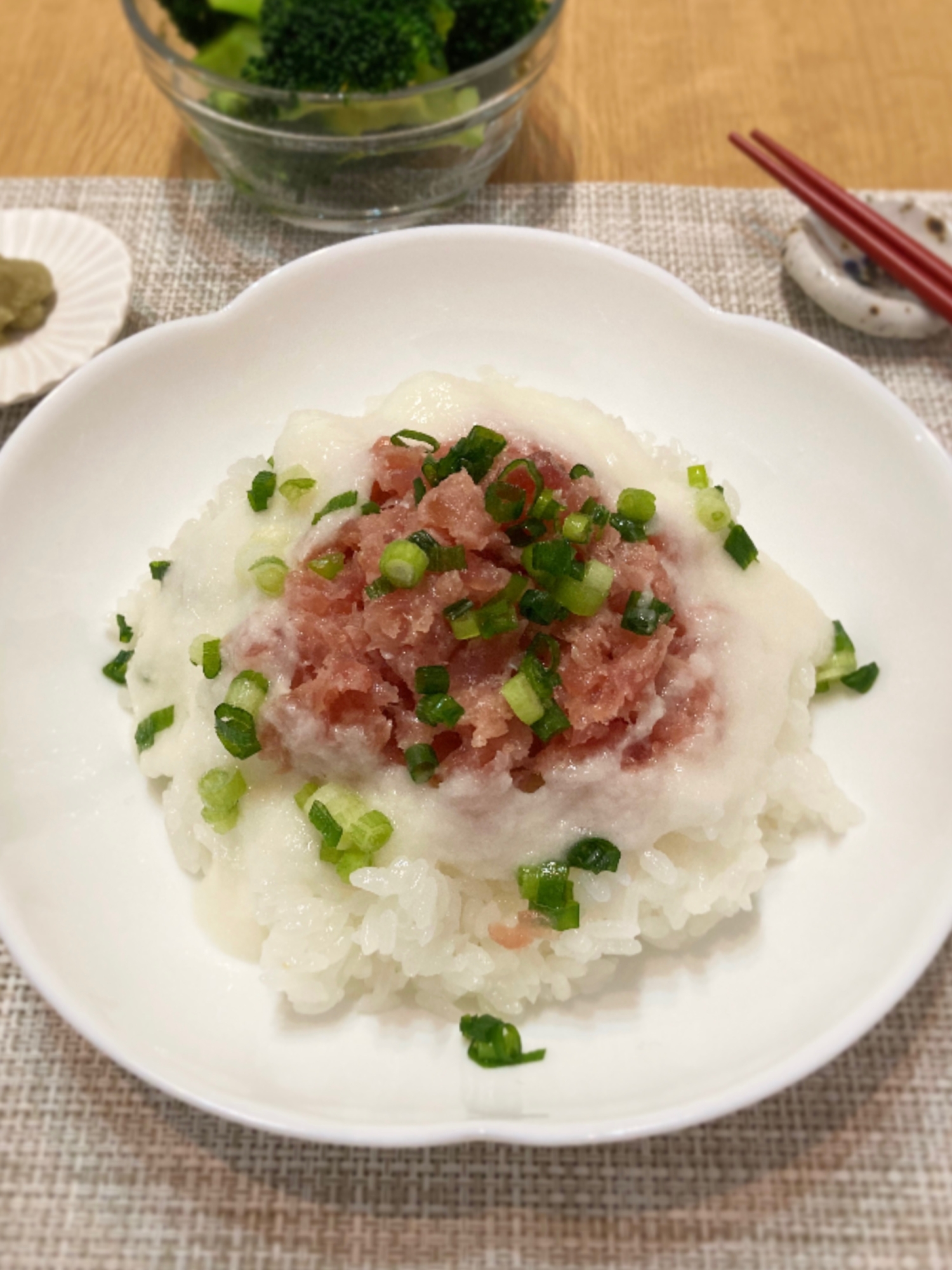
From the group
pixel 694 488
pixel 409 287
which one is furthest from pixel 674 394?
pixel 409 287

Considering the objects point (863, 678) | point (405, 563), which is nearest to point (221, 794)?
point (405, 563)

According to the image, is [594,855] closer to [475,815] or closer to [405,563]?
[475,815]

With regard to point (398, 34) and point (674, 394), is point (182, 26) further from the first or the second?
point (674, 394)

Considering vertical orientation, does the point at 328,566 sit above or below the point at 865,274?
above

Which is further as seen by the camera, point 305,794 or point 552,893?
point 305,794

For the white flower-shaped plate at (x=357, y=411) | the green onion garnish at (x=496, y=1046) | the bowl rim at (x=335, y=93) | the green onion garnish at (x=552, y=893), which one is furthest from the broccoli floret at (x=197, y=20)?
the green onion garnish at (x=496, y=1046)

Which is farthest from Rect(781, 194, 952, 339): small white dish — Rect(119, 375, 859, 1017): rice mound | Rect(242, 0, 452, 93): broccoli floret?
Rect(242, 0, 452, 93): broccoli floret
